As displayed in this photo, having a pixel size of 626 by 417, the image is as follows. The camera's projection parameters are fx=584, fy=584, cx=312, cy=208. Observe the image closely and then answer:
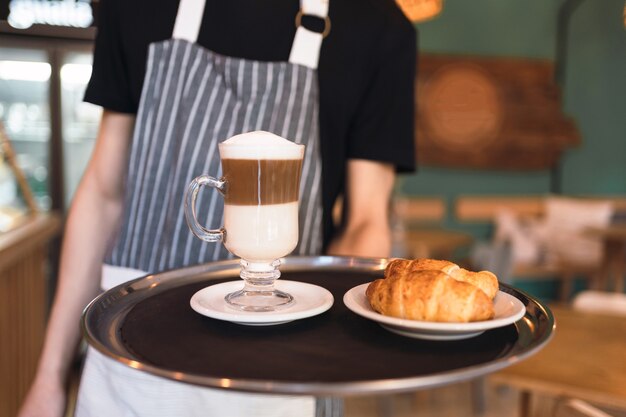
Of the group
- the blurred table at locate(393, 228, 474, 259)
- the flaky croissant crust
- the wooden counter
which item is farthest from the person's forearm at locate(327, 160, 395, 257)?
the blurred table at locate(393, 228, 474, 259)

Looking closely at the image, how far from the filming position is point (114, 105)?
47.5 inches

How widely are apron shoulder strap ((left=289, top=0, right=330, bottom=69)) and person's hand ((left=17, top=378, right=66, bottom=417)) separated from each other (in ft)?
2.55

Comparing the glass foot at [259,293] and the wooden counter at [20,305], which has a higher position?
the glass foot at [259,293]

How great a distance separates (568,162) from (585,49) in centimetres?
126

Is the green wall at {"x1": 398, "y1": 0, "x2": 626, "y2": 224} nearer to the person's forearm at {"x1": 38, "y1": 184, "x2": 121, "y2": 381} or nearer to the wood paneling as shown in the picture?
the wood paneling

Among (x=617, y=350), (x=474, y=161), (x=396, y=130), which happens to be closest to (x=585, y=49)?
(x=474, y=161)

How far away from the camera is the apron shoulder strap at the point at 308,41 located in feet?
3.81

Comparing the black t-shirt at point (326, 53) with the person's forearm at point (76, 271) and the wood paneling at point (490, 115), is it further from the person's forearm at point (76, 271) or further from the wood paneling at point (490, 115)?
the wood paneling at point (490, 115)

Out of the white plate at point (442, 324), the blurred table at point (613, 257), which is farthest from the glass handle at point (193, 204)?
the blurred table at point (613, 257)

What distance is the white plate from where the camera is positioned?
2.01ft

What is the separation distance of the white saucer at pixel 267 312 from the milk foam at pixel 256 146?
0.19 meters

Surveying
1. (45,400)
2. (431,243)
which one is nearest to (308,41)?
(45,400)

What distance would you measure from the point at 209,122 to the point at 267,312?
0.55m

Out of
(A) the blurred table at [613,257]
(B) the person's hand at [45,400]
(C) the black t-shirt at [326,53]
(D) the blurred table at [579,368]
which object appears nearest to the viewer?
(B) the person's hand at [45,400]
